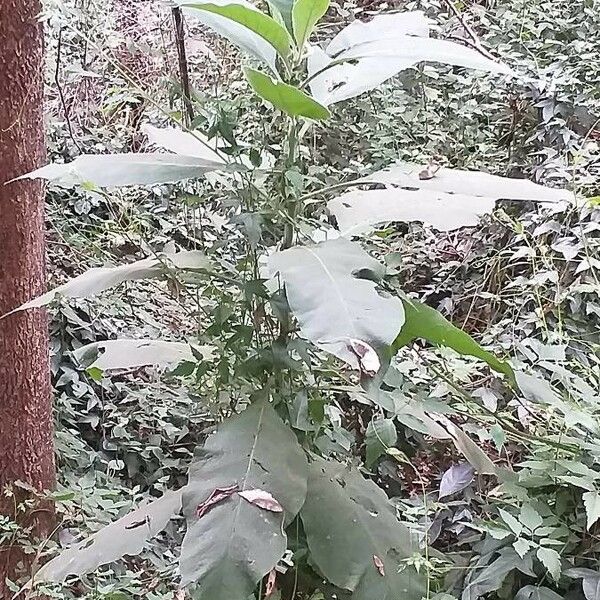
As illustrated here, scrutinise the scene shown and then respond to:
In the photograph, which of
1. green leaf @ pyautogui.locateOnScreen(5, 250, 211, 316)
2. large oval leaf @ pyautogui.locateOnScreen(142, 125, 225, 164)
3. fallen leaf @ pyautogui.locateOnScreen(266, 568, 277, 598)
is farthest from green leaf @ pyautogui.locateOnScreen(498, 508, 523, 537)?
large oval leaf @ pyautogui.locateOnScreen(142, 125, 225, 164)

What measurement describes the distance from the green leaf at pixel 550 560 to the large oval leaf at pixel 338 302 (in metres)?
0.42

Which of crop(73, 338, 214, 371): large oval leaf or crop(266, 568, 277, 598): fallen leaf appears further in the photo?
crop(73, 338, 214, 371): large oval leaf

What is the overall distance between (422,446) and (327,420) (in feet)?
2.38

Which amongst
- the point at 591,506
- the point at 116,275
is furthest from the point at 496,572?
the point at 116,275

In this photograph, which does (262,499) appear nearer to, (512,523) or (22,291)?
(512,523)

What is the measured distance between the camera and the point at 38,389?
73.0 inches

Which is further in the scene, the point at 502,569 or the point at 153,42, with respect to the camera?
the point at 153,42

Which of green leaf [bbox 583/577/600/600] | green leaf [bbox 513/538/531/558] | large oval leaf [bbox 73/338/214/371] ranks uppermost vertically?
large oval leaf [bbox 73/338/214/371]

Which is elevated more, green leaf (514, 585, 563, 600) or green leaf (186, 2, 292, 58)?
green leaf (186, 2, 292, 58)

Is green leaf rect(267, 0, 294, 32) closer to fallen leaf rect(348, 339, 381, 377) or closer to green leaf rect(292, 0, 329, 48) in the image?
green leaf rect(292, 0, 329, 48)

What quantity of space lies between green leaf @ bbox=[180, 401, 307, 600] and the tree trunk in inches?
34.7

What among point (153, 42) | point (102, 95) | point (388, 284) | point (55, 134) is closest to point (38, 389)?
point (388, 284)

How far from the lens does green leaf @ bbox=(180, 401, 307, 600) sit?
888 mm

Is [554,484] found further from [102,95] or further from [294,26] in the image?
[102,95]
